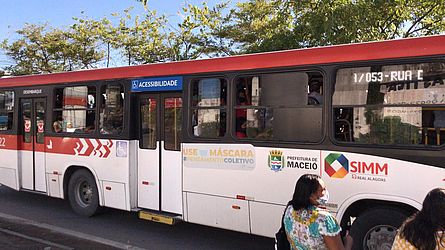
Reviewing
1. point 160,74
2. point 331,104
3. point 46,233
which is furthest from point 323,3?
point 46,233

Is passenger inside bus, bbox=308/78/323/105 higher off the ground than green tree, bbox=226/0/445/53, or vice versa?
green tree, bbox=226/0/445/53

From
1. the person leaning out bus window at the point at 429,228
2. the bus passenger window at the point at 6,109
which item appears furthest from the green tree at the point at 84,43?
the person leaning out bus window at the point at 429,228

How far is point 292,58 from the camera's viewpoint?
5.26 meters

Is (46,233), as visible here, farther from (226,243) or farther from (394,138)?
(394,138)

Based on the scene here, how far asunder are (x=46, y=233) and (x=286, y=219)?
4.85 metres

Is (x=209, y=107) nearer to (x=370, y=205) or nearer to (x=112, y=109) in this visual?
(x=112, y=109)

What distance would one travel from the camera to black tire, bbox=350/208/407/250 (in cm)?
453

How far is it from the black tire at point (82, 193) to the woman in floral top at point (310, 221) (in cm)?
529

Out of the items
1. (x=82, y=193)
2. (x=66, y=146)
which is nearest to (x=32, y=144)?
(x=66, y=146)

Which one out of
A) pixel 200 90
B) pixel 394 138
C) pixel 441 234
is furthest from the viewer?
pixel 200 90

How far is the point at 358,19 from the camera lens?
974 centimetres

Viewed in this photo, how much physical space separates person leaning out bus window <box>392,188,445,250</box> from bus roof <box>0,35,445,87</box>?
7.43ft

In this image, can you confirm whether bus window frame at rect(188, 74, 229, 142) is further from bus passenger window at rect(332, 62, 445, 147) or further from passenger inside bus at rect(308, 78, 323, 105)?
bus passenger window at rect(332, 62, 445, 147)

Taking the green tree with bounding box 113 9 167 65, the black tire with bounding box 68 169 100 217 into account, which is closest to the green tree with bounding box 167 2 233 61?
the green tree with bounding box 113 9 167 65
